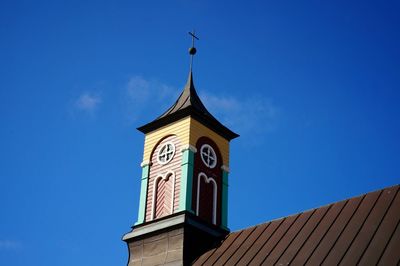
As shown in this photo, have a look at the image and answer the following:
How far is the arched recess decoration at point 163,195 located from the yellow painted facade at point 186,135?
4.14ft

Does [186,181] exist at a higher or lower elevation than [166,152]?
lower

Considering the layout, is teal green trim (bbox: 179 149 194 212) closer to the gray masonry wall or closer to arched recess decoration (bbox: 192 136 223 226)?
arched recess decoration (bbox: 192 136 223 226)

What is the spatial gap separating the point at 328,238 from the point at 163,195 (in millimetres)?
7456

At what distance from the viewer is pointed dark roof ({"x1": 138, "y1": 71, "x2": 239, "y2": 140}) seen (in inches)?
878

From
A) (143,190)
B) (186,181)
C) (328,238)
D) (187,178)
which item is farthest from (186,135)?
(328,238)

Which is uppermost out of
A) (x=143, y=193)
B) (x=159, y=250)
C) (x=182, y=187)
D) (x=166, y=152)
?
(x=166, y=152)

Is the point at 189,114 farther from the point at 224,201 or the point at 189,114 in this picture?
the point at 224,201

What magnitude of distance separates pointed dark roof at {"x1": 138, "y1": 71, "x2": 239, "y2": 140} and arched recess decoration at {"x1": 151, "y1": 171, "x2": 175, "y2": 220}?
2344 millimetres

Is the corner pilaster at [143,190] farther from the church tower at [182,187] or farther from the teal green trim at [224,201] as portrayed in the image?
the teal green trim at [224,201]

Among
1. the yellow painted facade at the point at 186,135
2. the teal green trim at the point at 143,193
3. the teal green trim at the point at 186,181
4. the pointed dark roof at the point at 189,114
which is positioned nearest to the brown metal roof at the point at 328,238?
the teal green trim at the point at 186,181

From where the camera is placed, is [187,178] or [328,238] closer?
[328,238]

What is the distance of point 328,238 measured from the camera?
52.9ft

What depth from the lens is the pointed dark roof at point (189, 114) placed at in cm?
2231

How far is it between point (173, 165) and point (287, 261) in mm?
7151
